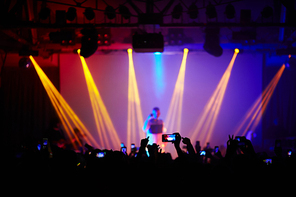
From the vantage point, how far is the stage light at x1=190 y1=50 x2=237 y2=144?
8953 millimetres

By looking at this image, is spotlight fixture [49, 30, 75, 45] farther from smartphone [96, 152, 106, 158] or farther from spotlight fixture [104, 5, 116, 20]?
smartphone [96, 152, 106, 158]

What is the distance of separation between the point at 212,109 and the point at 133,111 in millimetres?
2737

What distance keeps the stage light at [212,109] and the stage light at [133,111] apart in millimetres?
1911

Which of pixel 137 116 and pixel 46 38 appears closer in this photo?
pixel 46 38

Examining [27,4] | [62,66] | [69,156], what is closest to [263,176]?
[69,156]

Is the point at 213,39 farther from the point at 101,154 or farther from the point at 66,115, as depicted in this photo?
the point at 66,115

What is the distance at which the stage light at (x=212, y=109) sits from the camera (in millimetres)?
8953

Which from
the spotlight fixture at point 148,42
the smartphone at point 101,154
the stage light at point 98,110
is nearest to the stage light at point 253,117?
the stage light at point 98,110

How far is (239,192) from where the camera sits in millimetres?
2504

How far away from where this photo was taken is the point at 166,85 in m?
9.01

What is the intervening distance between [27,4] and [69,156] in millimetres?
5049

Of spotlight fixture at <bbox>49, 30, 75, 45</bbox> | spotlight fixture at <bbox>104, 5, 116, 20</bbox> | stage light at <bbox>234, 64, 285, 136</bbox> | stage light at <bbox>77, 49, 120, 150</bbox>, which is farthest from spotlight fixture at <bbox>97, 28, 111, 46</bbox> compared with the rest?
stage light at <bbox>234, 64, 285, 136</bbox>

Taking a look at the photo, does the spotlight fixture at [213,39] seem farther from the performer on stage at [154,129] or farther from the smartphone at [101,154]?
the smartphone at [101,154]

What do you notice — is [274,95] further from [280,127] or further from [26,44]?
[26,44]
